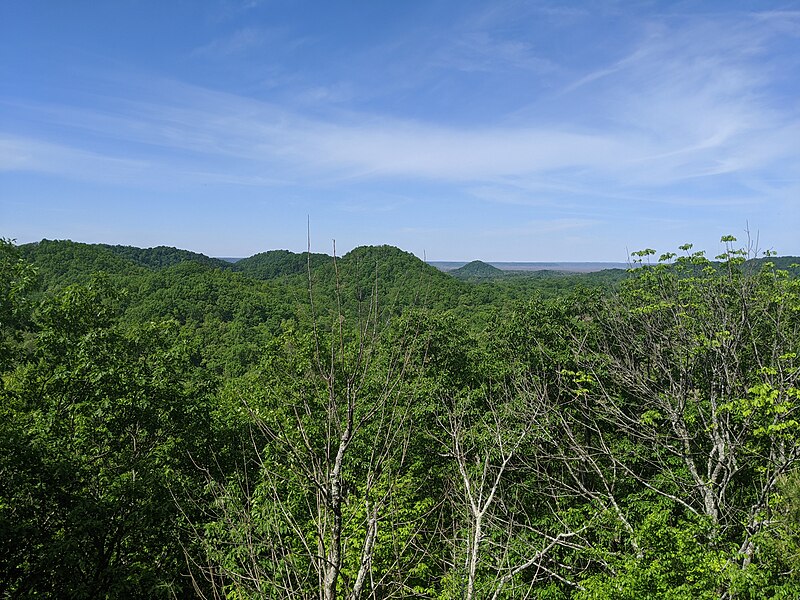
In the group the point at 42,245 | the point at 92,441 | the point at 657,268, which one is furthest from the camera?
the point at 42,245

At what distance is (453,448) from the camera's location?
23.1 feet

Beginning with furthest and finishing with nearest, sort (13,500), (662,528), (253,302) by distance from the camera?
1. (253,302)
2. (13,500)
3. (662,528)

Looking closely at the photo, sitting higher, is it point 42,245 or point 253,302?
point 42,245

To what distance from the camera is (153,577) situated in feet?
34.4

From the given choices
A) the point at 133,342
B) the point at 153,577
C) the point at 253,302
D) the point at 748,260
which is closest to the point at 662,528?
the point at 748,260

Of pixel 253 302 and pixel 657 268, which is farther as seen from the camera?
pixel 253 302

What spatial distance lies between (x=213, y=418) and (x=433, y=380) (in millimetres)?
6777

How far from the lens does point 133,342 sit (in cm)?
1479

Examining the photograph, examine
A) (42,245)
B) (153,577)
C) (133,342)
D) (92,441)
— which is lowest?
A: (153,577)

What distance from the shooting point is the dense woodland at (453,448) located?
27.9ft

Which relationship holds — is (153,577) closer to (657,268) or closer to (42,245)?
(657,268)

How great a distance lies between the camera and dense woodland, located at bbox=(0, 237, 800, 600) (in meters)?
8.50

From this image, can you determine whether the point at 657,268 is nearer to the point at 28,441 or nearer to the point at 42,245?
the point at 28,441

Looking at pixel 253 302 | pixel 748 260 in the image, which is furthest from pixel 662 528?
pixel 253 302
